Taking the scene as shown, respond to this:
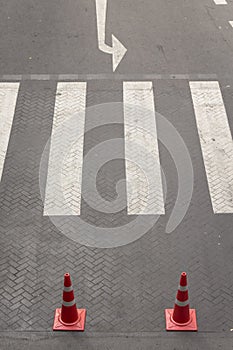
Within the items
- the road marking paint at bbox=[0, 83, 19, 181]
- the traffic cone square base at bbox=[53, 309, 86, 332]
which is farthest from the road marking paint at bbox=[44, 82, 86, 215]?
the traffic cone square base at bbox=[53, 309, 86, 332]

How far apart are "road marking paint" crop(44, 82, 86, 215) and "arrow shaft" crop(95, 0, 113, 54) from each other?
1627 millimetres

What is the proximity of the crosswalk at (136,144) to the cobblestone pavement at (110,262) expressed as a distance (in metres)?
0.18

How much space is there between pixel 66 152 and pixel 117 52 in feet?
13.0

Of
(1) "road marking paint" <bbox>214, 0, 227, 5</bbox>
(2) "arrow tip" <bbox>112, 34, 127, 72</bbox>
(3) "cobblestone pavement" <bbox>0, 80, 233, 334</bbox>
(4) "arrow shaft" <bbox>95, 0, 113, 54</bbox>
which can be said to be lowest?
(3) "cobblestone pavement" <bbox>0, 80, 233, 334</bbox>

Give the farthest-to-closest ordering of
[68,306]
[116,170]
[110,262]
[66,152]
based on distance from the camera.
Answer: [66,152] < [116,170] < [110,262] < [68,306]

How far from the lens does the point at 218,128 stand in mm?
13594

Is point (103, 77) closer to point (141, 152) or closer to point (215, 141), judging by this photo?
point (141, 152)

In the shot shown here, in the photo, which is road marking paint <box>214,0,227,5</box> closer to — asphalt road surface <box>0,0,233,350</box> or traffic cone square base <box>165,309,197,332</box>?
asphalt road surface <box>0,0,233,350</box>

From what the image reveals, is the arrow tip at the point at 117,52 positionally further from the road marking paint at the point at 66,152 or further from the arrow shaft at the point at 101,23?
the road marking paint at the point at 66,152

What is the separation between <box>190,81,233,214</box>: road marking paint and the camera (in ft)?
39.4

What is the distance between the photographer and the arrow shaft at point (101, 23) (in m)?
16.2

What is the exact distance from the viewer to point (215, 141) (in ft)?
43.5

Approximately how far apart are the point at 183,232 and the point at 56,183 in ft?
7.96

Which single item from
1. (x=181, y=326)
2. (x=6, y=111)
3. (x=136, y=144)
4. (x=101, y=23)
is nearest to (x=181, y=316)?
(x=181, y=326)
